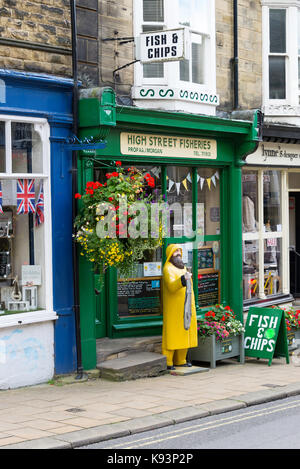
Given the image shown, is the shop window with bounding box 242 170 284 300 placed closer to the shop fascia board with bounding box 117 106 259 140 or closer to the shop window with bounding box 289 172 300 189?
the shop window with bounding box 289 172 300 189

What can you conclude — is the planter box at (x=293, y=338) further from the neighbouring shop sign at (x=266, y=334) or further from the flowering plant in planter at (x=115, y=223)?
the flowering plant in planter at (x=115, y=223)

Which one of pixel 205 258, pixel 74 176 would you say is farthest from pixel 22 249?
pixel 205 258

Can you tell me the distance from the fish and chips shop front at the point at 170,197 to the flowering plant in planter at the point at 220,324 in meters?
0.70

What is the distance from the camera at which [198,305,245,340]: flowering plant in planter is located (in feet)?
37.1

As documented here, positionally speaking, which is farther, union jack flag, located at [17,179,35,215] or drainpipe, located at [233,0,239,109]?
drainpipe, located at [233,0,239,109]

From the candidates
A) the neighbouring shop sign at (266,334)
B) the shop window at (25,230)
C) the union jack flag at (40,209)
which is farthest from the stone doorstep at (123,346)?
the union jack flag at (40,209)

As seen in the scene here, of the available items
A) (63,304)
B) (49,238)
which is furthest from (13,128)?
(63,304)

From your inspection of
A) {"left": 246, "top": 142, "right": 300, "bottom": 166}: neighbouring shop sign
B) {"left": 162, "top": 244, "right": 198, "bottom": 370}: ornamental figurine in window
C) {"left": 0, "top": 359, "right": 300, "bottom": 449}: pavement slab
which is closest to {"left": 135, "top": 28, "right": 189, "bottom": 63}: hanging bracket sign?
{"left": 162, "top": 244, "right": 198, "bottom": 370}: ornamental figurine in window

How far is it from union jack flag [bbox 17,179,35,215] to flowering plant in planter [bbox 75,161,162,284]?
0.60 metres

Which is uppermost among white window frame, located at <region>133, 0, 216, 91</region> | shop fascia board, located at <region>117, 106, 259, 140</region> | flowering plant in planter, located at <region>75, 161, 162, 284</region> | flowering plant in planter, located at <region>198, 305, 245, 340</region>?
white window frame, located at <region>133, 0, 216, 91</region>

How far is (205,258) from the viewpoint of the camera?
12.8 metres

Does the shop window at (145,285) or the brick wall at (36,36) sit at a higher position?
the brick wall at (36,36)

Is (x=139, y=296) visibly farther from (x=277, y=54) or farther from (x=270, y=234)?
(x=277, y=54)

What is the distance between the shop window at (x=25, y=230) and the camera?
9.77 metres
